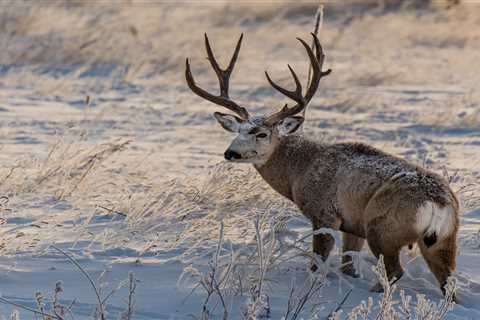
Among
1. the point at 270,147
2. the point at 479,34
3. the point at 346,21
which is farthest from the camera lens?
the point at 346,21

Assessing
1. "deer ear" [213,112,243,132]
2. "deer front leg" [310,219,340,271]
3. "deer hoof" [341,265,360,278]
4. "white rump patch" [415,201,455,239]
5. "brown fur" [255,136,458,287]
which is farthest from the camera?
"deer ear" [213,112,243,132]

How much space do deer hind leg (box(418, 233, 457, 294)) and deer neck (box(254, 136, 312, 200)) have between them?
4.00ft

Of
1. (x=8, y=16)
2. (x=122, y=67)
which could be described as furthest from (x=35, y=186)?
(x=8, y=16)

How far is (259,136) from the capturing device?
764 cm

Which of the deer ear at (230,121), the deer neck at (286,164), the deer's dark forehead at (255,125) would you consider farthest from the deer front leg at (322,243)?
the deer ear at (230,121)

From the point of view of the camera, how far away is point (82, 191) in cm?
873

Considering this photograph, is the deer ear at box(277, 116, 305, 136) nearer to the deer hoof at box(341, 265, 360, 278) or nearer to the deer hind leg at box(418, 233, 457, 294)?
the deer hoof at box(341, 265, 360, 278)

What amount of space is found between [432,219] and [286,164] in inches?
60.6

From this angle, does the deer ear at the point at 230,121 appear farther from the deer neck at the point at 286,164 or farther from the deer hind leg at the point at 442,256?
the deer hind leg at the point at 442,256

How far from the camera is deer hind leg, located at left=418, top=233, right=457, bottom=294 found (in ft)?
21.1

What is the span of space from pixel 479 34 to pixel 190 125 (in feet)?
31.1

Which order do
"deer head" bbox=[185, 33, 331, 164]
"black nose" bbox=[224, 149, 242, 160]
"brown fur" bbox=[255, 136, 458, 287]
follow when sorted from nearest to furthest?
"brown fur" bbox=[255, 136, 458, 287] → "black nose" bbox=[224, 149, 242, 160] → "deer head" bbox=[185, 33, 331, 164]

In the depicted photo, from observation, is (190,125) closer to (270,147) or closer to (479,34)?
(270,147)

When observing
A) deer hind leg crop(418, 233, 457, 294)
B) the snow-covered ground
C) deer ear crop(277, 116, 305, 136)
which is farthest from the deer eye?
deer hind leg crop(418, 233, 457, 294)
